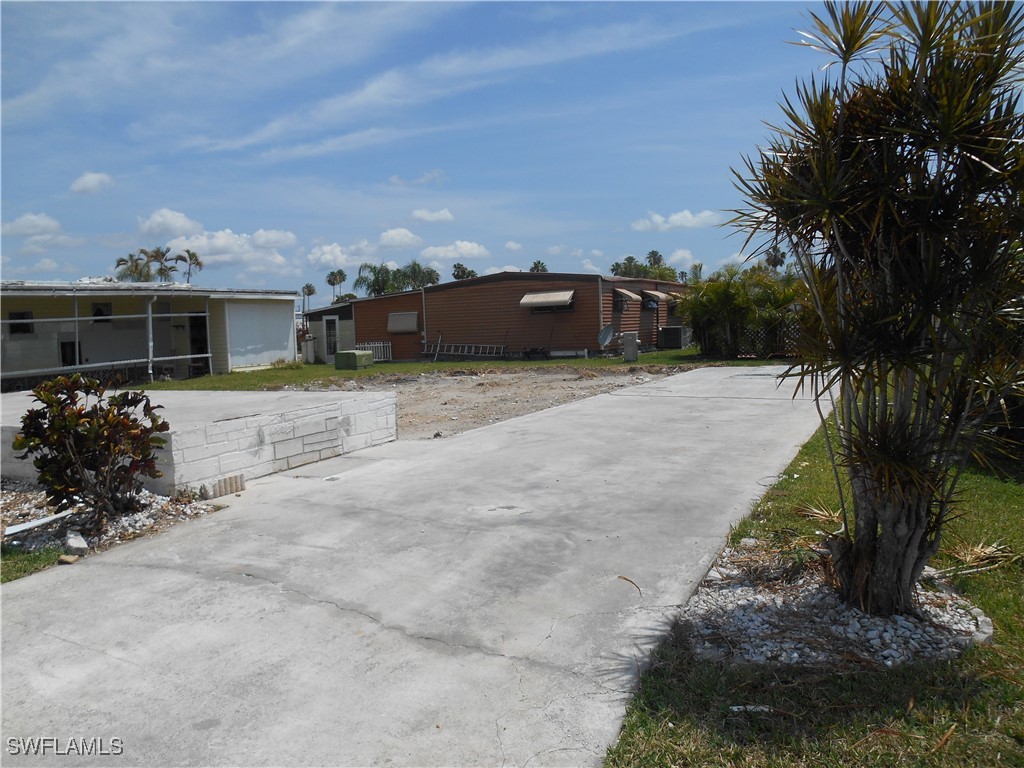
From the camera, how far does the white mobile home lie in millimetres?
18375

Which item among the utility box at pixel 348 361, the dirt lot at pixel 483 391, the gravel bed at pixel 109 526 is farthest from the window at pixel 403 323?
the gravel bed at pixel 109 526

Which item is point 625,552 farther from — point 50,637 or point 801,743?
point 50,637

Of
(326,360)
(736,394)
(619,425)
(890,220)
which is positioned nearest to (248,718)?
(890,220)

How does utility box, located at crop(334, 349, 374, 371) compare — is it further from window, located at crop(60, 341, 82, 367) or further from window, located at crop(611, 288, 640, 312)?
window, located at crop(611, 288, 640, 312)

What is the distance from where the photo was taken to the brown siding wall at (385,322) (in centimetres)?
2947

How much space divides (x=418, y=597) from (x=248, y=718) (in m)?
1.32

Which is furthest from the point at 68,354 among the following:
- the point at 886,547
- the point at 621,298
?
the point at 886,547

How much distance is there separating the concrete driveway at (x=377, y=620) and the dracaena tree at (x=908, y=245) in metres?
0.62

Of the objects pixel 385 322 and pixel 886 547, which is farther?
pixel 385 322

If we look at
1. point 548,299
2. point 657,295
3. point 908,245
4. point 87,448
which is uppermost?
point 657,295

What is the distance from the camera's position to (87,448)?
5461 millimetres

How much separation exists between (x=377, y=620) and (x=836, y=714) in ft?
7.25

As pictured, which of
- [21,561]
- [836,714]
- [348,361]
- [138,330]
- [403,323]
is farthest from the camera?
[403,323]

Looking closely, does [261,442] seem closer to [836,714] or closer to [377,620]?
[377,620]
